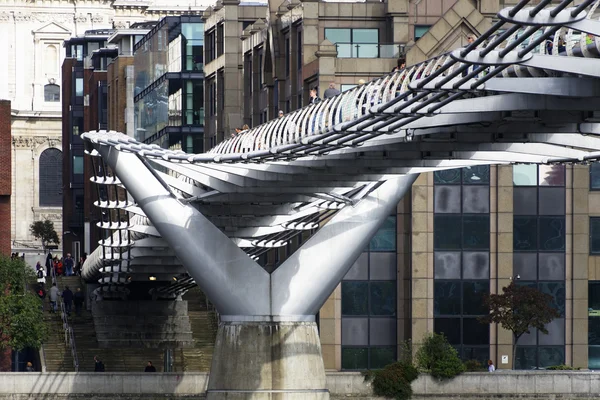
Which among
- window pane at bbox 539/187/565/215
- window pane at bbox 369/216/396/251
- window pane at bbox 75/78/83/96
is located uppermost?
window pane at bbox 75/78/83/96

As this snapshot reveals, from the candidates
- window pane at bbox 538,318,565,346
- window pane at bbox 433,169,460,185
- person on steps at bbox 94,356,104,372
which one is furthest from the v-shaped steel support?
person on steps at bbox 94,356,104,372

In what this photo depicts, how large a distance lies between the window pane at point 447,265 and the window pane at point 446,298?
270 millimetres

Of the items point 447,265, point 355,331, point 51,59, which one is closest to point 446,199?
point 447,265

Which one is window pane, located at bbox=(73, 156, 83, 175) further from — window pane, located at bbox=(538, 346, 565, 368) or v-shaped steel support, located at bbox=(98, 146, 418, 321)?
v-shaped steel support, located at bbox=(98, 146, 418, 321)

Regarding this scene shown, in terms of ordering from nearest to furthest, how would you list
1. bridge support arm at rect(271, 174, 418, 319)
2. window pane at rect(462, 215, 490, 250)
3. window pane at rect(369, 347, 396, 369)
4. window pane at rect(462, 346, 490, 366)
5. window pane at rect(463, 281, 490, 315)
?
bridge support arm at rect(271, 174, 418, 319) < window pane at rect(463, 281, 490, 315) < window pane at rect(462, 215, 490, 250) < window pane at rect(462, 346, 490, 366) < window pane at rect(369, 347, 396, 369)

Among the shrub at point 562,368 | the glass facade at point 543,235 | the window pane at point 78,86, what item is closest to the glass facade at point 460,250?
the glass facade at point 543,235

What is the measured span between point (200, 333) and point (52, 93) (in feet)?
346

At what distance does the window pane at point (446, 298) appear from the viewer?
212 ft

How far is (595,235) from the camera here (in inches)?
2581

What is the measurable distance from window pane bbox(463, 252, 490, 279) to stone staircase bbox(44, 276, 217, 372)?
1165 centimetres

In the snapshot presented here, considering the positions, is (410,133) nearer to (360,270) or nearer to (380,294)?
(360,270)

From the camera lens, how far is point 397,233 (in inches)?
2579

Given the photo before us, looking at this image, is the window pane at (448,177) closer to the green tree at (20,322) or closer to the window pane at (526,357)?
the window pane at (526,357)

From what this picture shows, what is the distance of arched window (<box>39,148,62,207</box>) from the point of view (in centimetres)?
17320
